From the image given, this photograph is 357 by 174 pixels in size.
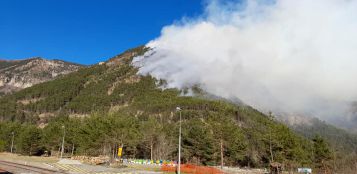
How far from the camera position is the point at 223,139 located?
8162 cm

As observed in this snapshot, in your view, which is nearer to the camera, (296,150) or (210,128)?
(296,150)

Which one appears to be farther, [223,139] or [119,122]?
[119,122]

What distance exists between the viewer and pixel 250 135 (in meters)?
126

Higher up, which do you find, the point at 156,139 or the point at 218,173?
the point at 156,139

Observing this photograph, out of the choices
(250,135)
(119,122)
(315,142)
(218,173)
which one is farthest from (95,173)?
(250,135)

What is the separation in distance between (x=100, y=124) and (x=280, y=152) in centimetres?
4676

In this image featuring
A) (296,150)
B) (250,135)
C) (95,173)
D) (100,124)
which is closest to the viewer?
(95,173)

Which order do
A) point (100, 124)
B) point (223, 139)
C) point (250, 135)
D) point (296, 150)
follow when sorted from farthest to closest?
point (250, 135)
point (100, 124)
point (223, 139)
point (296, 150)

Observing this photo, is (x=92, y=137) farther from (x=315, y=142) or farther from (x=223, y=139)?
(x=315, y=142)

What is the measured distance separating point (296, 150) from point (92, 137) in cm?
5246

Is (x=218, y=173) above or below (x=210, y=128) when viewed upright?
below

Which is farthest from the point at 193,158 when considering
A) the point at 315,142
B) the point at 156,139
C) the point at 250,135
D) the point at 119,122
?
the point at 250,135

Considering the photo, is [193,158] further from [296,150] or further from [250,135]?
[250,135]

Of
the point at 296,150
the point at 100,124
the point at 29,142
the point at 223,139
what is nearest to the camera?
the point at 296,150
